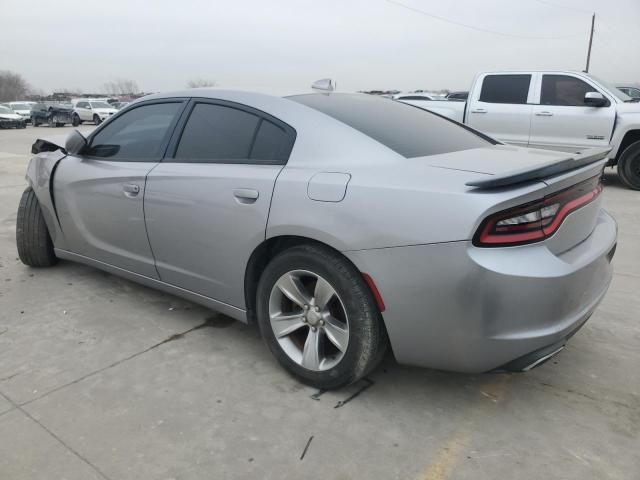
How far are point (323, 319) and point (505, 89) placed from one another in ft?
24.2

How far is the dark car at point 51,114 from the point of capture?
2953 cm

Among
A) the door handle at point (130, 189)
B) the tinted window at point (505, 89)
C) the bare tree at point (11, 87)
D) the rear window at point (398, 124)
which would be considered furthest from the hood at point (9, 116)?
the bare tree at point (11, 87)

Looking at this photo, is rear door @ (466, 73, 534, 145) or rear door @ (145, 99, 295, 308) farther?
rear door @ (466, 73, 534, 145)

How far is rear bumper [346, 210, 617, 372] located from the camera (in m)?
1.93

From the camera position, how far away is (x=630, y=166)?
313 inches

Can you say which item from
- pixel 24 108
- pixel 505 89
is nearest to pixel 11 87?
pixel 24 108

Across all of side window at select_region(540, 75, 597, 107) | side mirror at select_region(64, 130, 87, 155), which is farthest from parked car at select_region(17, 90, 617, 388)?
side window at select_region(540, 75, 597, 107)

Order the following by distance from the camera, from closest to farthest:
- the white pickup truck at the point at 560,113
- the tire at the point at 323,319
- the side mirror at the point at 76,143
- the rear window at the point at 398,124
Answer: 1. the tire at the point at 323,319
2. the rear window at the point at 398,124
3. the side mirror at the point at 76,143
4. the white pickup truck at the point at 560,113

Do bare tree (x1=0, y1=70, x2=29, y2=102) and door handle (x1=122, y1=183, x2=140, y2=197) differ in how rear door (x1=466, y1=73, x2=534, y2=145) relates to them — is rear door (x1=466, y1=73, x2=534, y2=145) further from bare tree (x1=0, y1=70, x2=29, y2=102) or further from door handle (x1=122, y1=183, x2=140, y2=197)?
bare tree (x1=0, y1=70, x2=29, y2=102)

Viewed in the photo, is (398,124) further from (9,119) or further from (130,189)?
(9,119)

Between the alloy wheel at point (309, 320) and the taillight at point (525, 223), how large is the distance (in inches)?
28.6

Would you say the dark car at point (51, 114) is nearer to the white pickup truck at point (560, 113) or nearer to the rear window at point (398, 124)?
the white pickup truck at point (560, 113)

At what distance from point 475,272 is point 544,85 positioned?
7412mm

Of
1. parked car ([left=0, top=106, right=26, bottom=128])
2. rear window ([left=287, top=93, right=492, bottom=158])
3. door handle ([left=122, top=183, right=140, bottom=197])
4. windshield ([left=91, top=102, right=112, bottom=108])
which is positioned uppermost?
rear window ([left=287, top=93, right=492, bottom=158])
